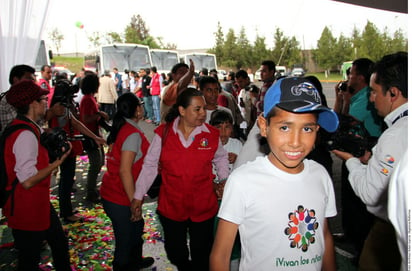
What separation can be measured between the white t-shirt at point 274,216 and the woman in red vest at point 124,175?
1.35m

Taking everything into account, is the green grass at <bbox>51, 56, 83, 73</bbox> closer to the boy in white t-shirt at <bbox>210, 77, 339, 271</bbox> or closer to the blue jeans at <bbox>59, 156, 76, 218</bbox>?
the blue jeans at <bbox>59, 156, 76, 218</bbox>

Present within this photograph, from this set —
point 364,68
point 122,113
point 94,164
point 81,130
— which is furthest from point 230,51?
point 122,113

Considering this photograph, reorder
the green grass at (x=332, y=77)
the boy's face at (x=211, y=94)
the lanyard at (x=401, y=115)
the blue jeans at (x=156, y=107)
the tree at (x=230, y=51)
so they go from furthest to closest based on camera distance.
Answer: the tree at (x=230, y=51), the green grass at (x=332, y=77), the blue jeans at (x=156, y=107), the boy's face at (x=211, y=94), the lanyard at (x=401, y=115)

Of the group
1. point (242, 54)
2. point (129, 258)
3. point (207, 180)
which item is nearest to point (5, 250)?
point (129, 258)

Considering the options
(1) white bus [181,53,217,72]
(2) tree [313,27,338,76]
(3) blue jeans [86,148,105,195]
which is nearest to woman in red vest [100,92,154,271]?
(3) blue jeans [86,148,105,195]

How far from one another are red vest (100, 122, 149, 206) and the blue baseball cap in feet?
4.91

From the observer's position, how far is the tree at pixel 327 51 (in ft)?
149

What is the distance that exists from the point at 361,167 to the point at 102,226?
3.38 metres

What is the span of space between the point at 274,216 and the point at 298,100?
0.52 metres

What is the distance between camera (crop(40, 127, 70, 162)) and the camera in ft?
8.48

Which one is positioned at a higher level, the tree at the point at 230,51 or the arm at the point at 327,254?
the tree at the point at 230,51

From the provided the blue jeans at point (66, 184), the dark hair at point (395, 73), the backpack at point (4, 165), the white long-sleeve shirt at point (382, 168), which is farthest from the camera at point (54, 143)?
the dark hair at point (395, 73)

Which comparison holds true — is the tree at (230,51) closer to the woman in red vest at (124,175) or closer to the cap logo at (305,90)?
the woman in red vest at (124,175)

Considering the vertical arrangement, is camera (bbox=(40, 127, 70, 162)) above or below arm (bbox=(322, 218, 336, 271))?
above
